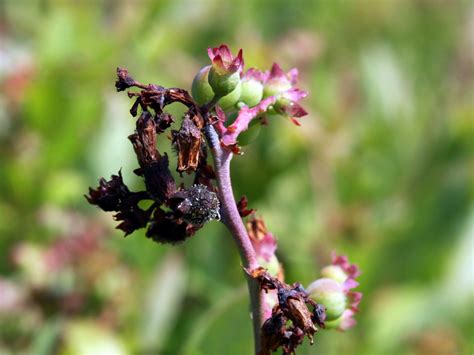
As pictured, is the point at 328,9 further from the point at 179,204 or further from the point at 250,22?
the point at 179,204

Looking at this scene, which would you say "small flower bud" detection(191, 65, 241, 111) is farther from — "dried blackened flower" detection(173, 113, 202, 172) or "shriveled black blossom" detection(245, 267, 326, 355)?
"shriveled black blossom" detection(245, 267, 326, 355)

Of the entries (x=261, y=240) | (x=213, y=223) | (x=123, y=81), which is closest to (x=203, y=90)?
(x=123, y=81)

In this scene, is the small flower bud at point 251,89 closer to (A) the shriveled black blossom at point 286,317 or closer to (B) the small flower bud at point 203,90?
(B) the small flower bud at point 203,90

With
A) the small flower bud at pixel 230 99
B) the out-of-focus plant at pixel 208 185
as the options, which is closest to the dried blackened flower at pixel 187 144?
the out-of-focus plant at pixel 208 185

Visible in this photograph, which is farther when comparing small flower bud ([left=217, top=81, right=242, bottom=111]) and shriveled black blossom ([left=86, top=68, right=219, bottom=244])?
small flower bud ([left=217, top=81, right=242, bottom=111])

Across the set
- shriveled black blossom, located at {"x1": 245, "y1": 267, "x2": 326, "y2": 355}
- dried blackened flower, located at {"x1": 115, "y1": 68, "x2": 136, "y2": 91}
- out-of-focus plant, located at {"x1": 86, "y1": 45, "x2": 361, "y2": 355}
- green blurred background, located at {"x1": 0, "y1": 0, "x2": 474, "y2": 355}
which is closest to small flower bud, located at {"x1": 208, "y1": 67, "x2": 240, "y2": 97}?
out-of-focus plant, located at {"x1": 86, "y1": 45, "x2": 361, "y2": 355}

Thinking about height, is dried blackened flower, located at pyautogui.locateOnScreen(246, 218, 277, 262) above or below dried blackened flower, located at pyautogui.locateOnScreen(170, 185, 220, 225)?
above

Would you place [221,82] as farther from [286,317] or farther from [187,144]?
[286,317]

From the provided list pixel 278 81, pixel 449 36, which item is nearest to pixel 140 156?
pixel 278 81
